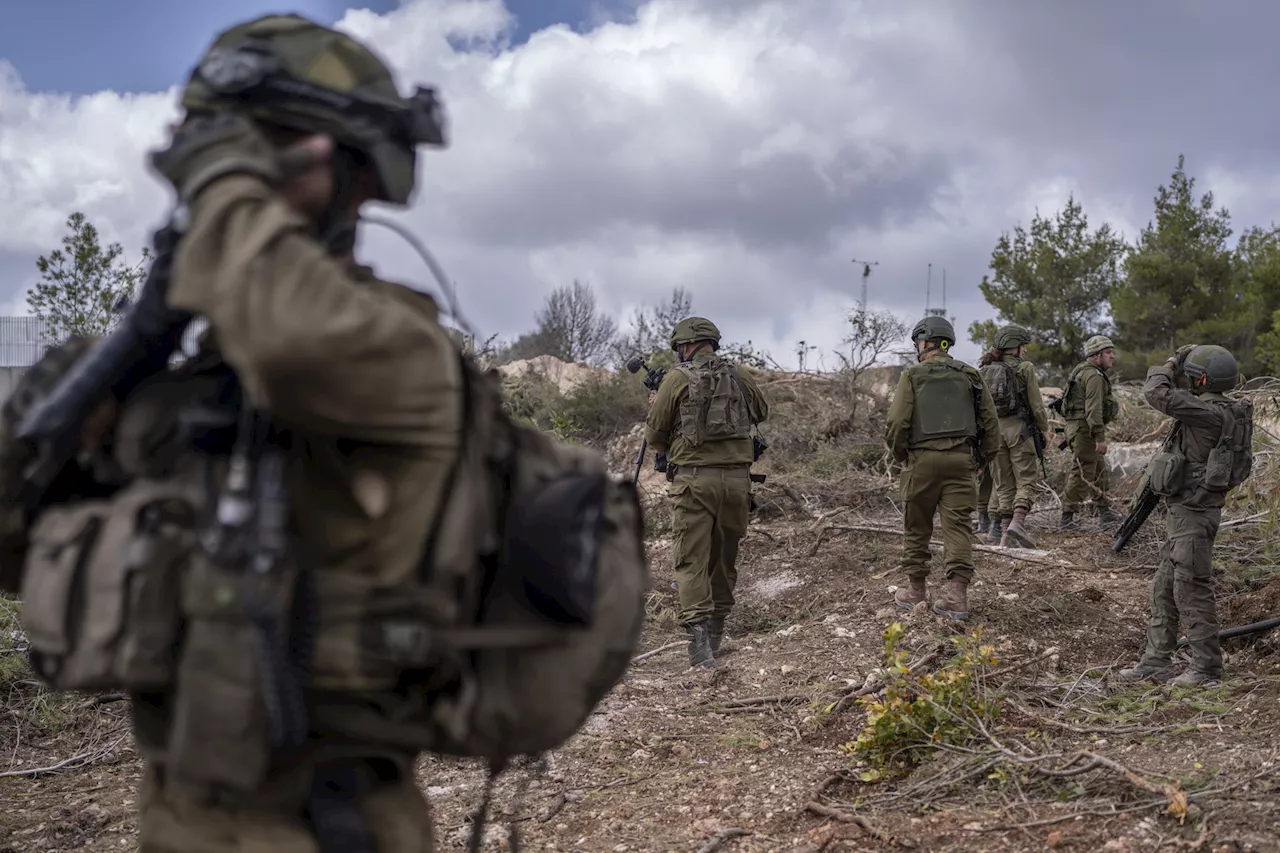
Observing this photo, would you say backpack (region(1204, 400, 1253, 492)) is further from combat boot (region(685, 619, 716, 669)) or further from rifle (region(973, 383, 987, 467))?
combat boot (region(685, 619, 716, 669))

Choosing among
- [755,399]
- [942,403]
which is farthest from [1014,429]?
[755,399]

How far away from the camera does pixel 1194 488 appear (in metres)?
5.66

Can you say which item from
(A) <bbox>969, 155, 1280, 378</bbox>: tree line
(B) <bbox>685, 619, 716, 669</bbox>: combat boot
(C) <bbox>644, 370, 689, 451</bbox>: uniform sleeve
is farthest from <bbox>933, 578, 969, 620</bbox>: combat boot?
(A) <bbox>969, 155, 1280, 378</bbox>: tree line

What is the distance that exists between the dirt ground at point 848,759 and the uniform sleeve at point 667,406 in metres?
1.43

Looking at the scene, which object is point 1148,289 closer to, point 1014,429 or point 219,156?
point 1014,429

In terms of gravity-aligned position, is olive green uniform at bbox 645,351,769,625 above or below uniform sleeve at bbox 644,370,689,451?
below

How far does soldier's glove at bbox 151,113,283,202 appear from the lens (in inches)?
62.0

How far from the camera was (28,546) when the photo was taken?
1812 millimetres

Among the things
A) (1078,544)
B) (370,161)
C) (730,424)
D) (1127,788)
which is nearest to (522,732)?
(370,161)

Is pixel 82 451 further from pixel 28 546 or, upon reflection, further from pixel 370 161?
pixel 370 161

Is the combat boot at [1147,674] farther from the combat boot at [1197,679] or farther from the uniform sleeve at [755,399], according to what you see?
the uniform sleeve at [755,399]

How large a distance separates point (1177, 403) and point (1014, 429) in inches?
172

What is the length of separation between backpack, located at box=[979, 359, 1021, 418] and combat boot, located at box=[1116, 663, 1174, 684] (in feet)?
14.2

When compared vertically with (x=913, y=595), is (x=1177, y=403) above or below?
above
